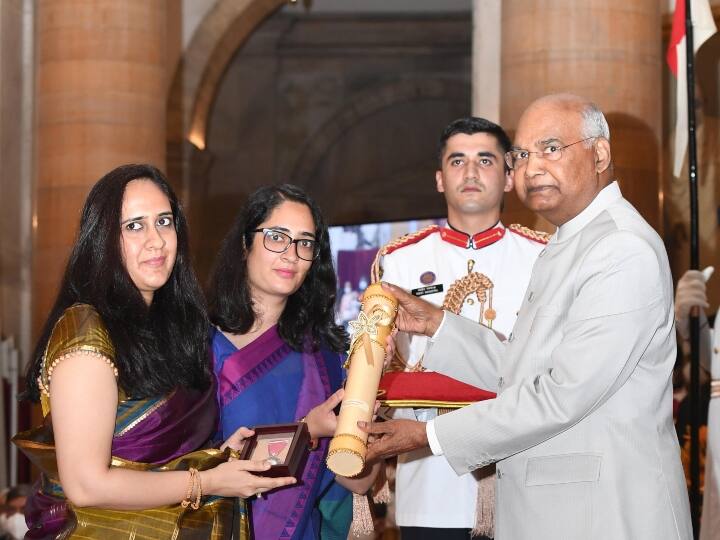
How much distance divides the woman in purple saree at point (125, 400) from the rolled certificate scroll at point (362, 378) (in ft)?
→ 0.71

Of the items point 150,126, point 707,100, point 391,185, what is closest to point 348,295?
point 150,126

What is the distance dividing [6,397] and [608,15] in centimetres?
508

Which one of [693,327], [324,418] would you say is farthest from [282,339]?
[693,327]

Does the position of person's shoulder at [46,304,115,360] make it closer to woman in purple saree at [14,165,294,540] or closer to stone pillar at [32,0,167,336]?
woman in purple saree at [14,165,294,540]

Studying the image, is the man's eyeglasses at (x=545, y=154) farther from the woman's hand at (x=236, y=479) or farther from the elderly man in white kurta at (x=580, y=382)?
the woman's hand at (x=236, y=479)

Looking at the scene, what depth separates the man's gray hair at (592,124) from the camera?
3.32m

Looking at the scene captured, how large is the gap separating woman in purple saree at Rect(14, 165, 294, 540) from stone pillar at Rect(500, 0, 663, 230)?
4550mm

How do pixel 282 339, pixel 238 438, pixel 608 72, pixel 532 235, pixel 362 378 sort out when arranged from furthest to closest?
1. pixel 608 72
2. pixel 532 235
3. pixel 282 339
4. pixel 238 438
5. pixel 362 378

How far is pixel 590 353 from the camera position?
3033mm

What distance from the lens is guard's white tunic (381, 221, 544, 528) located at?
4.32m

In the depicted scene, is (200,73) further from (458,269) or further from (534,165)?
(534,165)

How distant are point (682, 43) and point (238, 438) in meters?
4.16

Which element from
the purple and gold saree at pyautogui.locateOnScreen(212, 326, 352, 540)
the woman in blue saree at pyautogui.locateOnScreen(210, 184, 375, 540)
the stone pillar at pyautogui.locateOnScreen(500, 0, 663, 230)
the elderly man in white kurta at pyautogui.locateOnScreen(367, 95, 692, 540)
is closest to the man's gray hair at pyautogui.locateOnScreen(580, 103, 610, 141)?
the elderly man in white kurta at pyautogui.locateOnScreen(367, 95, 692, 540)

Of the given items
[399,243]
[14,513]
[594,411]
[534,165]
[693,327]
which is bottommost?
[14,513]
